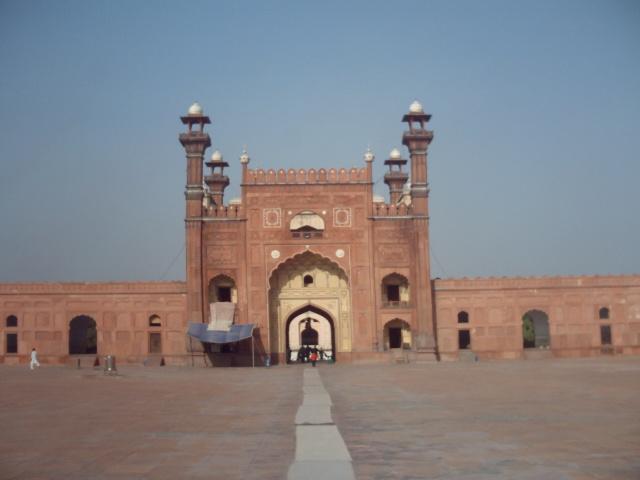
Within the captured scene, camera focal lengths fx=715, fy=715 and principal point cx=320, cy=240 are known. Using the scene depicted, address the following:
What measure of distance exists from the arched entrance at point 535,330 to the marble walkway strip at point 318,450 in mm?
32191

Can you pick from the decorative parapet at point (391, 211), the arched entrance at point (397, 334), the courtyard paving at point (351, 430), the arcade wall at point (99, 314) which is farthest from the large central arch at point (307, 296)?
the courtyard paving at point (351, 430)

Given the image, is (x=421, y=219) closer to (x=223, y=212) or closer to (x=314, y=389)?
(x=223, y=212)

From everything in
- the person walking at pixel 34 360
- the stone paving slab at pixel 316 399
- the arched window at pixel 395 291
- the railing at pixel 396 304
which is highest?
the arched window at pixel 395 291

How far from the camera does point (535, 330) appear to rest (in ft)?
153

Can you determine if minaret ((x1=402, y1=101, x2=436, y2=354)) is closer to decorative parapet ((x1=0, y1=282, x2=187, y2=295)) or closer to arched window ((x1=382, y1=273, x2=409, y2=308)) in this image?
arched window ((x1=382, y1=273, x2=409, y2=308))

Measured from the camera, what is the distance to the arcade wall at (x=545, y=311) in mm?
32031

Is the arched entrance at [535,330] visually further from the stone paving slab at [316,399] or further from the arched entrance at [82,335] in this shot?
the stone paving slab at [316,399]

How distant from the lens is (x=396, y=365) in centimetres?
2888

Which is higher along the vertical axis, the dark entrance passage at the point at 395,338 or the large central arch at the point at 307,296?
the large central arch at the point at 307,296

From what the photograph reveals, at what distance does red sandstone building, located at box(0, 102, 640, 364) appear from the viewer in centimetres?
3109

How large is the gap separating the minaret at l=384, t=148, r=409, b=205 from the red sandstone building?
6916 mm

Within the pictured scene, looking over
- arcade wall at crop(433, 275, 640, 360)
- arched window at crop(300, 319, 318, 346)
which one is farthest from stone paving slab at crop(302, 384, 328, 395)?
arched window at crop(300, 319, 318, 346)

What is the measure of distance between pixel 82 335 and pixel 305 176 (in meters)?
17.3

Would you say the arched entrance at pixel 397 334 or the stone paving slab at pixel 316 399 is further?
the arched entrance at pixel 397 334
